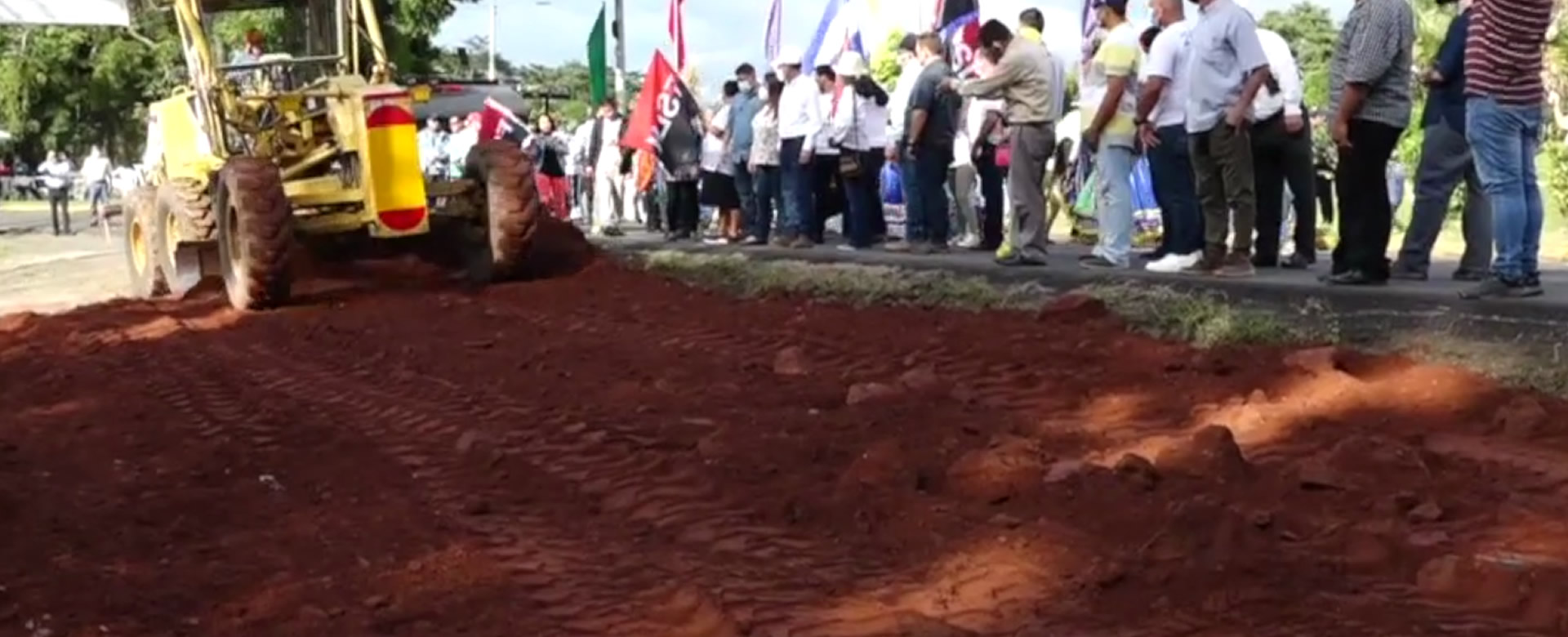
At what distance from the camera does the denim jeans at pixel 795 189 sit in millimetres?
15688

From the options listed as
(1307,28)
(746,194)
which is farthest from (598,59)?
(1307,28)

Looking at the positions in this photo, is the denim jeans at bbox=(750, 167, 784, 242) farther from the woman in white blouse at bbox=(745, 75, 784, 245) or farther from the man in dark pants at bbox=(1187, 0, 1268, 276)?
the man in dark pants at bbox=(1187, 0, 1268, 276)

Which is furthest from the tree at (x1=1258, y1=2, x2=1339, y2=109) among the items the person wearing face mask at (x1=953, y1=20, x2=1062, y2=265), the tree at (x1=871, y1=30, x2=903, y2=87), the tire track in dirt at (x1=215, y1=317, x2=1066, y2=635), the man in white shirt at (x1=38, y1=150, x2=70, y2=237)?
the tire track in dirt at (x1=215, y1=317, x2=1066, y2=635)

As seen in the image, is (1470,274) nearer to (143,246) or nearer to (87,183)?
(143,246)

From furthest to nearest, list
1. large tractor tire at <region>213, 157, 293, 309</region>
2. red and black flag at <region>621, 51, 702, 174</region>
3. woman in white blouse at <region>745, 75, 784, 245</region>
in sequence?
red and black flag at <region>621, 51, 702, 174</region>, woman in white blouse at <region>745, 75, 784, 245</region>, large tractor tire at <region>213, 157, 293, 309</region>

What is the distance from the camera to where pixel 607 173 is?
71.4 feet

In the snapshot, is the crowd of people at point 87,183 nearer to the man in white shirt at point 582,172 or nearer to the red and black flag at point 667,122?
the red and black flag at point 667,122

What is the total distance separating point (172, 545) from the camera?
603cm

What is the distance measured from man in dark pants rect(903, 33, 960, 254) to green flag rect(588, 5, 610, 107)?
40.2ft

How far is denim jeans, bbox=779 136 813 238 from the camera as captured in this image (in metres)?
15.7

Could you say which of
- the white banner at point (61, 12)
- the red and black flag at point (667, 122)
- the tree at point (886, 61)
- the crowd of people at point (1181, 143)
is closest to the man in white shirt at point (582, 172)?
the tree at point (886, 61)

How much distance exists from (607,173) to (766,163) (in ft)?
18.3

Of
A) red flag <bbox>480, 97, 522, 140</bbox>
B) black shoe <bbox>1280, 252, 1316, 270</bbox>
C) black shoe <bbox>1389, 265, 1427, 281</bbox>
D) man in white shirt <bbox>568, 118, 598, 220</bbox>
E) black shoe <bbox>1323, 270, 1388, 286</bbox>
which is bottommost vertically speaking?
man in white shirt <bbox>568, 118, 598, 220</bbox>

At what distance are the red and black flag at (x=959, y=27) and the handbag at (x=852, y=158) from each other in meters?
1.53
